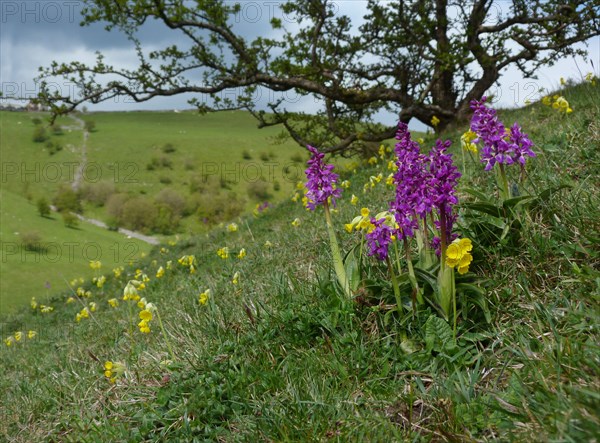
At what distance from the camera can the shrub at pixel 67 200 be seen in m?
86.0

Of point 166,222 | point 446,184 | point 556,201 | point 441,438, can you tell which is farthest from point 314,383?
point 166,222

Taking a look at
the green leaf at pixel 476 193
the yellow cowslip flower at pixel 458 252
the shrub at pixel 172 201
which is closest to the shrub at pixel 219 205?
the shrub at pixel 172 201

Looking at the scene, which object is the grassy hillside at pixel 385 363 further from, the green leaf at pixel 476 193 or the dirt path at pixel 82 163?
the dirt path at pixel 82 163

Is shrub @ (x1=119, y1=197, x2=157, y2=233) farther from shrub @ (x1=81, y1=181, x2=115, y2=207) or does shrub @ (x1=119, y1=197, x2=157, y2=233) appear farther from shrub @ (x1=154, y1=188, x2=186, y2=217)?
shrub @ (x1=81, y1=181, x2=115, y2=207)

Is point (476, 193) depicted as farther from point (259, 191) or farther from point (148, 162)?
point (148, 162)

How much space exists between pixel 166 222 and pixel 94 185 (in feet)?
74.3

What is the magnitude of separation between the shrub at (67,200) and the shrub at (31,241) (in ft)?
142

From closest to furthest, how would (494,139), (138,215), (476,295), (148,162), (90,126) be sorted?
(476,295) < (494,139) < (138,215) < (148,162) < (90,126)

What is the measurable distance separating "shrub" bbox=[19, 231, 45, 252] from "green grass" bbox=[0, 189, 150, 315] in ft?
1.10

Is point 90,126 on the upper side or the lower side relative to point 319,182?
upper

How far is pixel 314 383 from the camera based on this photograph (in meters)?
2.84

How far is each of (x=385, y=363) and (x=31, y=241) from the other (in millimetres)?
43574

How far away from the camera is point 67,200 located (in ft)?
290

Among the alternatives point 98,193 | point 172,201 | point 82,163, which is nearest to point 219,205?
point 172,201
